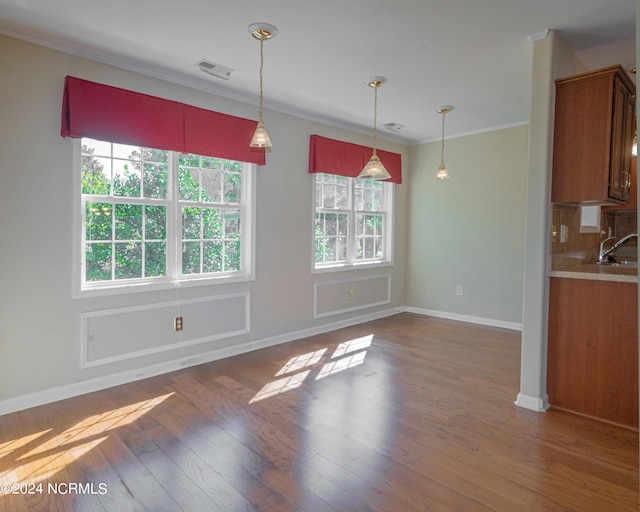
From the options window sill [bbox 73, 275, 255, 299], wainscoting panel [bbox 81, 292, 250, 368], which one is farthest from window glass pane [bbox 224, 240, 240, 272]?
wainscoting panel [bbox 81, 292, 250, 368]

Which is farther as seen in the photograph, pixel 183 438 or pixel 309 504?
pixel 183 438

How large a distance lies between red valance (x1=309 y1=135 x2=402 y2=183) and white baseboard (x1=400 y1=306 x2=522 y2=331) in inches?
90.2

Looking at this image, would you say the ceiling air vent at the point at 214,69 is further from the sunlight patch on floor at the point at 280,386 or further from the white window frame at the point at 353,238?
the sunlight patch on floor at the point at 280,386

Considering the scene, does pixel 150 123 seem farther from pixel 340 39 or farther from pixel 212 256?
pixel 340 39

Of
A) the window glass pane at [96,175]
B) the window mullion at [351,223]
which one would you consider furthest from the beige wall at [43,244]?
the window mullion at [351,223]

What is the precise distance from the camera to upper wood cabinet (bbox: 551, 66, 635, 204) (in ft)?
8.84

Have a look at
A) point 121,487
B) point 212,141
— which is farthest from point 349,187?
point 121,487

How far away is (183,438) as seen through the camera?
245cm

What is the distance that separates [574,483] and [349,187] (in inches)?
158

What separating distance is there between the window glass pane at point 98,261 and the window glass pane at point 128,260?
0.22 ft

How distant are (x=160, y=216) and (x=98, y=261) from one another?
2.10ft

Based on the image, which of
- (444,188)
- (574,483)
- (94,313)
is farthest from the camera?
(444,188)

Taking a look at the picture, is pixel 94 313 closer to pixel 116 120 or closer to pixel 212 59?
pixel 116 120

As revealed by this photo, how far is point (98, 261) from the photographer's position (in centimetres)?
323
